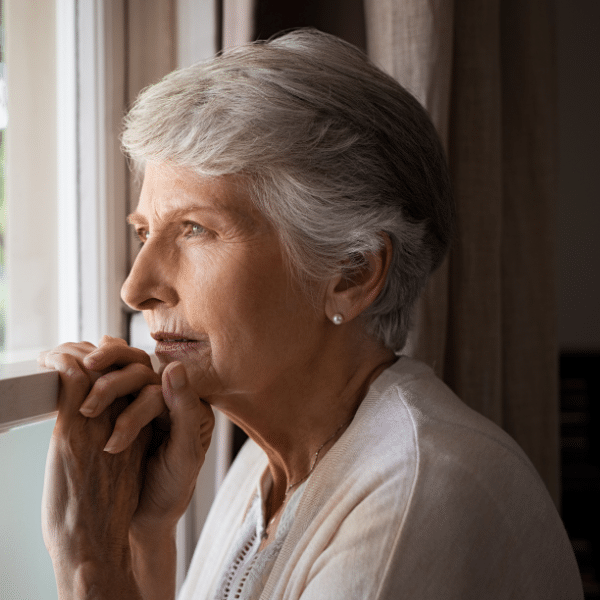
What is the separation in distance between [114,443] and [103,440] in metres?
0.03

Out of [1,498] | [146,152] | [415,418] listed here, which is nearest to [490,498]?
[415,418]

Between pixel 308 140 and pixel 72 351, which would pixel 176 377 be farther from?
pixel 308 140

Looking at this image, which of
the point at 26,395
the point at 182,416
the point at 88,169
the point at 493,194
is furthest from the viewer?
the point at 493,194

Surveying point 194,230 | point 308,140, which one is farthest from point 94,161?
point 308,140

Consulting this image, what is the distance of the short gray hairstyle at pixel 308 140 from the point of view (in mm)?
919

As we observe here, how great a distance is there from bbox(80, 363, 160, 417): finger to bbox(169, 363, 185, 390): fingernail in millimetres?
44

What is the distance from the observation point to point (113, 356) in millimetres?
930

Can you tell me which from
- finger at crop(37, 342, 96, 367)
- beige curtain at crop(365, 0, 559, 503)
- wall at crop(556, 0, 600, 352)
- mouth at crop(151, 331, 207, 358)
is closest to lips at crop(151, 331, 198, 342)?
mouth at crop(151, 331, 207, 358)

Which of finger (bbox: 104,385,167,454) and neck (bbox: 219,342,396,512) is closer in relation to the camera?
finger (bbox: 104,385,167,454)

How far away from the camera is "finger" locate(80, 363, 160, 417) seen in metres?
0.86

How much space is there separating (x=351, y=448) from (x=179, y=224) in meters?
0.44

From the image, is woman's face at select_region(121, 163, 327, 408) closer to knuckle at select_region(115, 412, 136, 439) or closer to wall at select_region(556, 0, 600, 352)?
knuckle at select_region(115, 412, 136, 439)

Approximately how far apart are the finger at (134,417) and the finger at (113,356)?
5 cm

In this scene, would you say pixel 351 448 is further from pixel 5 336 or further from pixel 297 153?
pixel 5 336
